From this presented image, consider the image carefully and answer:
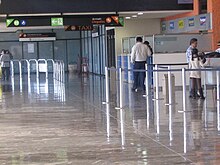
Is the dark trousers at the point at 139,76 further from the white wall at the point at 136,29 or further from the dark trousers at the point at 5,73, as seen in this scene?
the dark trousers at the point at 5,73

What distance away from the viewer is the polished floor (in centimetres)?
859

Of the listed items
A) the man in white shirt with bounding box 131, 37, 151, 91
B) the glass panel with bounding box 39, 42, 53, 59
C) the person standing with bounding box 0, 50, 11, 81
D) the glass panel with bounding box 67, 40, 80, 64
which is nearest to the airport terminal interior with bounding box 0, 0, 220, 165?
the person standing with bounding box 0, 50, 11, 81

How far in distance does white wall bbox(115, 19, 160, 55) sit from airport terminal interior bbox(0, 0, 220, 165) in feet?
0.16

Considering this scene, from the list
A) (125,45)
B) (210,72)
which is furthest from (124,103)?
(125,45)

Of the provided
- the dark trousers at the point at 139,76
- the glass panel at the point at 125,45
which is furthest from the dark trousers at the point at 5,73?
the dark trousers at the point at 139,76

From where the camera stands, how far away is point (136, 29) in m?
30.6

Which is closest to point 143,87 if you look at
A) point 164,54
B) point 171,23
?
point 164,54

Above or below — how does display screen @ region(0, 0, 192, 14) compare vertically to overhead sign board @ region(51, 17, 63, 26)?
above

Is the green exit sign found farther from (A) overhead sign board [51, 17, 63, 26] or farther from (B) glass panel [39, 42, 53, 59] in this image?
(B) glass panel [39, 42, 53, 59]

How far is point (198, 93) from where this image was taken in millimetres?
18016

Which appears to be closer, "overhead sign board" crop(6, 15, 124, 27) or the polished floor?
the polished floor

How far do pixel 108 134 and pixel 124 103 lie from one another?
619cm

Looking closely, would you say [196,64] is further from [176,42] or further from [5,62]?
[5,62]

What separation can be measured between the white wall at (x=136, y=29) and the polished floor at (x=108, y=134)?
1311cm
